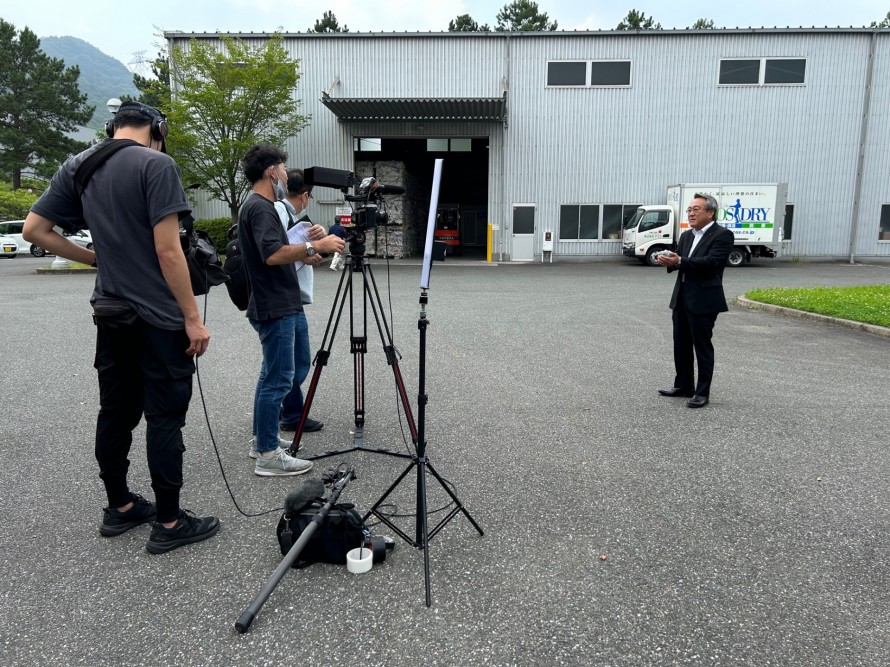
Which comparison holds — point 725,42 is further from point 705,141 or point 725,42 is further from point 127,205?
point 127,205

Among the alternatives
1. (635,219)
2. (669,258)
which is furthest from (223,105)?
(669,258)

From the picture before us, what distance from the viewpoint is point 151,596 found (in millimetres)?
2633

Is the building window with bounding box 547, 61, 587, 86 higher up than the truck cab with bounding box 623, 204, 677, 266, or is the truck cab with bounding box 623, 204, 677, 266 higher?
the building window with bounding box 547, 61, 587, 86

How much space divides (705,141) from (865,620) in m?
24.2

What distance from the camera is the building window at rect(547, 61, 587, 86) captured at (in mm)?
23578

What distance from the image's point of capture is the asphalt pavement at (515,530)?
7.75ft

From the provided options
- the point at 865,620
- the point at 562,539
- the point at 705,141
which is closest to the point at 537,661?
the point at 562,539

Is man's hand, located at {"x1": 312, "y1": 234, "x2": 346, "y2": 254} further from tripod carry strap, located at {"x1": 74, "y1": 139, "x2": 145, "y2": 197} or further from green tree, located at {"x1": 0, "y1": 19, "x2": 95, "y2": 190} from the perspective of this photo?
green tree, located at {"x1": 0, "y1": 19, "x2": 95, "y2": 190}

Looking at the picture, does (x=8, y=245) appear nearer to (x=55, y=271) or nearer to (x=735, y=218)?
(x=55, y=271)

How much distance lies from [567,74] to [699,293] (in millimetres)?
20657

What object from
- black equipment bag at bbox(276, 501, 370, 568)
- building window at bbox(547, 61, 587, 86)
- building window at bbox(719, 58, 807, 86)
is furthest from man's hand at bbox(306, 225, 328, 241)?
building window at bbox(719, 58, 807, 86)

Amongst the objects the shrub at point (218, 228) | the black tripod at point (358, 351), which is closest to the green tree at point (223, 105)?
the shrub at point (218, 228)

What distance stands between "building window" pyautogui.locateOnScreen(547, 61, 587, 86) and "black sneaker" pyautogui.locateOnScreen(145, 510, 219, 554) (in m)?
23.7

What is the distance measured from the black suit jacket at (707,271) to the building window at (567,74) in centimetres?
2017
